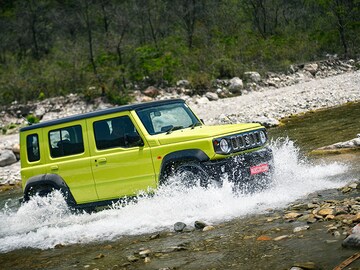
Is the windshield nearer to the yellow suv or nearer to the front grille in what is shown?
the yellow suv

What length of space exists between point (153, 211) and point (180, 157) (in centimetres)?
96

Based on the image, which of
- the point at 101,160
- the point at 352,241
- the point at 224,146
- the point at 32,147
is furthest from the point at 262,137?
the point at 32,147

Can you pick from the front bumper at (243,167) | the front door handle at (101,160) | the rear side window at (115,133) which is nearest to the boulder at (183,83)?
the rear side window at (115,133)

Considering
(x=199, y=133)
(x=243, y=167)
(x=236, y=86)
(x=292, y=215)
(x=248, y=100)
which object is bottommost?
(x=292, y=215)

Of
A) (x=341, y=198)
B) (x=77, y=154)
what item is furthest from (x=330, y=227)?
(x=77, y=154)

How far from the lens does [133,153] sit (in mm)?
8172

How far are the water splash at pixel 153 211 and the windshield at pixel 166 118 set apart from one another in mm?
1018

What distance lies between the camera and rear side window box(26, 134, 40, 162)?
30.2 ft

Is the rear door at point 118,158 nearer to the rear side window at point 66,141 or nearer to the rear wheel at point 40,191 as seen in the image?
the rear side window at point 66,141

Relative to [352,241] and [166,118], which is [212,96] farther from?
[352,241]

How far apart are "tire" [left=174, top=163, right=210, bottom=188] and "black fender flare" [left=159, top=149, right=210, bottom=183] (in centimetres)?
10

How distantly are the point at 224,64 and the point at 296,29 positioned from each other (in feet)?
42.6

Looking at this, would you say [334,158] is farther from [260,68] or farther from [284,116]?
[260,68]

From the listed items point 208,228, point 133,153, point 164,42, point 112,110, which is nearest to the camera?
point 208,228
